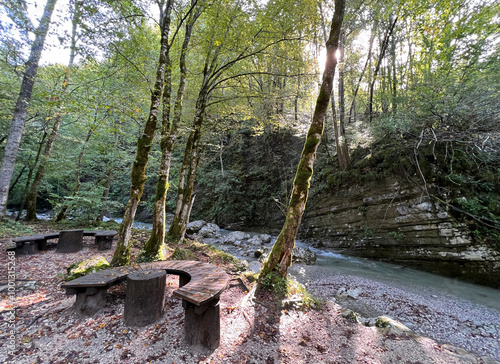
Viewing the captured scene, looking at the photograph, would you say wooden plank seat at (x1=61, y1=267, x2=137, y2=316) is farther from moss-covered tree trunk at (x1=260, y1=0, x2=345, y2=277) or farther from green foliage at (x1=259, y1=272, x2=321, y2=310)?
moss-covered tree trunk at (x1=260, y1=0, x2=345, y2=277)

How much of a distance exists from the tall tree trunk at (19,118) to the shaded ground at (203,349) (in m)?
5.82

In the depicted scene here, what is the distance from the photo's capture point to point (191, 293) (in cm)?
268

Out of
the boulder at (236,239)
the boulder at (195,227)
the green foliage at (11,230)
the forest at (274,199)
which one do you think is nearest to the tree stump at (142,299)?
the forest at (274,199)

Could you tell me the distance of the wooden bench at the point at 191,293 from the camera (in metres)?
2.67

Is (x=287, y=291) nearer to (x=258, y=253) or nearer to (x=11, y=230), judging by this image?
(x=258, y=253)

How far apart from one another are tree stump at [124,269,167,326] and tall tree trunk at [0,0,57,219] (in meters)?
8.81

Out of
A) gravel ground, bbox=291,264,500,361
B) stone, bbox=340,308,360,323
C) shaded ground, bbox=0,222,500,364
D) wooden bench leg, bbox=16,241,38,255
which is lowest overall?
gravel ground, bbox=291,264,500,361

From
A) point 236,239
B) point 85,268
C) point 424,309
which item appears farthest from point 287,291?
point 236,239

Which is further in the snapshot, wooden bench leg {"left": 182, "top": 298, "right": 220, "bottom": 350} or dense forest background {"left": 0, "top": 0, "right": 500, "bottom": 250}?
dense forest background {"left": 0, "top": 0, "right": 500, "bottom": 250}

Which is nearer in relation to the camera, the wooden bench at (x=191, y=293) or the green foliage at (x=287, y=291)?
the wooden bench at (x=191, y=293)

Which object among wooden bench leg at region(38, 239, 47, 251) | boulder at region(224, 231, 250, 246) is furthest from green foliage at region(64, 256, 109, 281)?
boulder at region(224, 231, 250, 246)

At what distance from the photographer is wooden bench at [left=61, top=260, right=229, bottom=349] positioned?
2670mm

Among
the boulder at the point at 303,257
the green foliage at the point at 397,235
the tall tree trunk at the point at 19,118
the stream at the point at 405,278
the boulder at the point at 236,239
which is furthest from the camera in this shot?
the boulder at the point at 236,239

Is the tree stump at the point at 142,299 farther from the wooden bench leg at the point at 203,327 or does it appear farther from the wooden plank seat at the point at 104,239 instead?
the wooden plank seat at the point at 104,239
